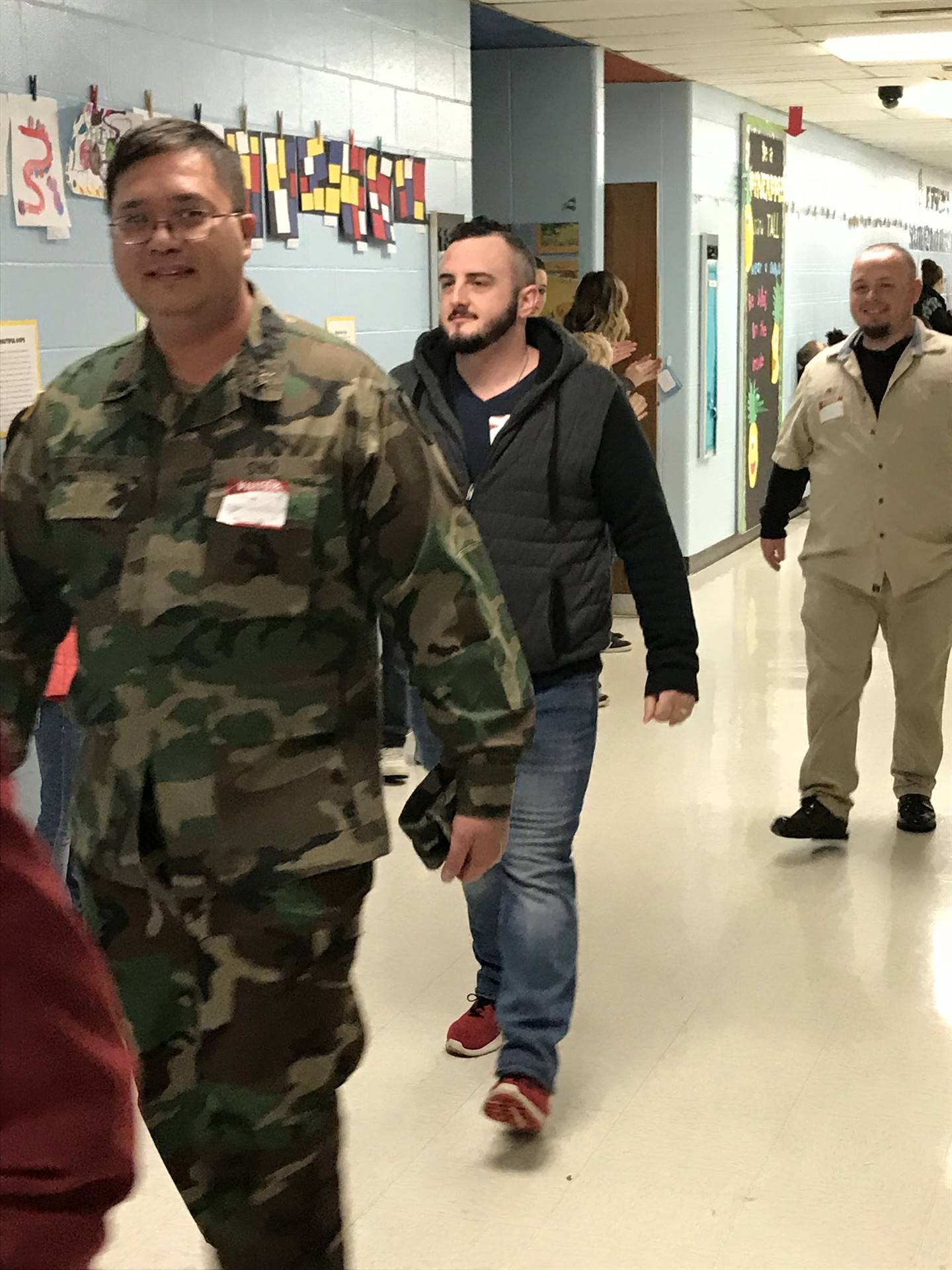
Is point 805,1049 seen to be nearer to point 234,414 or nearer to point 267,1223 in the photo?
point 267,1223

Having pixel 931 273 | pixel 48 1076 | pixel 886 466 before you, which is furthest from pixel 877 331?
pixel 931 273

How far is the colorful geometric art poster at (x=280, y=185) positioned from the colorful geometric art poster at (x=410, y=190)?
763 millimetres

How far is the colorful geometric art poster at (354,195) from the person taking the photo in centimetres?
545

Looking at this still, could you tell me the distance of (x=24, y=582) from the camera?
2.00 metres

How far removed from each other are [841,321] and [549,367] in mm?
11844

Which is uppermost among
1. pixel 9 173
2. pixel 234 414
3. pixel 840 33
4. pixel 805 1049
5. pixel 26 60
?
pixel 840 33

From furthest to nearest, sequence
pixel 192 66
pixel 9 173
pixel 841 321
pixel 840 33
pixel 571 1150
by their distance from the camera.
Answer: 1. pixel 841 321
2. pixel 840 33
3. pixel 192 66
4. pixel 9 173
5. pixel 571 1150

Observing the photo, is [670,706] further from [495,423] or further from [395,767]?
[395,767]

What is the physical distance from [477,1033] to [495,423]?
123cm

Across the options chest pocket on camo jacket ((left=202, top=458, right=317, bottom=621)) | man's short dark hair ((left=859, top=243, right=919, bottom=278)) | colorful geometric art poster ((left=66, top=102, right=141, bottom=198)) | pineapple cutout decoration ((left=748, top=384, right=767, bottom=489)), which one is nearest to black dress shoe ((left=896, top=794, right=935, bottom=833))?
man's short dark hair ((left=859, top=243, right=919, bottom=278))

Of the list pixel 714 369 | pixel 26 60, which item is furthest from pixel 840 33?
pixel 26 60

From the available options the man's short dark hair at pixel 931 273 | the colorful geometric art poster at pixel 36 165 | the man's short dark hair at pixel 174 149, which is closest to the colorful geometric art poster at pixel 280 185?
the colorful geometric art poster at pixel 36 165

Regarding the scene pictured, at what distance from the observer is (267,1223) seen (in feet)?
6.27

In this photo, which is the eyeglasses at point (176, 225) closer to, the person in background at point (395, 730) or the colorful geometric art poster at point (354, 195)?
the person in background at point (395, 730)
